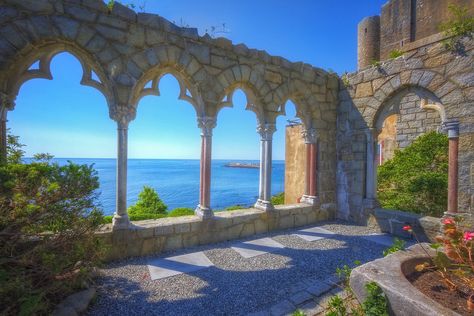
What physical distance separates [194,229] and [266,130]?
214 cm

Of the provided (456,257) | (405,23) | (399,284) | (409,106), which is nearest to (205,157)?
(399,284)

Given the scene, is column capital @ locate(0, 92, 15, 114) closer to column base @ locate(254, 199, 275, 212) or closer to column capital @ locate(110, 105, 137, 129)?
column capital @ locate(110, 105, 137, 129)

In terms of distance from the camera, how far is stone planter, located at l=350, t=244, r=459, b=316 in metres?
1.35

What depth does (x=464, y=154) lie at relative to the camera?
3.45 m

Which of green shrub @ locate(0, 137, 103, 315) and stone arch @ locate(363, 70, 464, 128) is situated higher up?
stone arch @ locate(363, 70, 464, 128)

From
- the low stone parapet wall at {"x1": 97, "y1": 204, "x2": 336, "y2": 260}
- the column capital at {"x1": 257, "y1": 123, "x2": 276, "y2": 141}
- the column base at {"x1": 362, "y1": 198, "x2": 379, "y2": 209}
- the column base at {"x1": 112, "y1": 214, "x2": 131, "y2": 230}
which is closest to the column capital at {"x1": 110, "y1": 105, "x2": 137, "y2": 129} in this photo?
the column base at {"x1": 112, "y1": 214, "x2": 131, "y2": 230}

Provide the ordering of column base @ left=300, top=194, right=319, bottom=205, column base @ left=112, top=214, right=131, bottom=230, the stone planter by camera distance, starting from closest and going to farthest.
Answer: the stone planter → column base @ left=112, top=214, right=131, bottom=230 → column base @ left=300, top=194, right=319, bottom=205

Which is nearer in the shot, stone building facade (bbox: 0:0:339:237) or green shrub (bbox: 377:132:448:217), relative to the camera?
stone building facade (bbox: 0:0:339:237)

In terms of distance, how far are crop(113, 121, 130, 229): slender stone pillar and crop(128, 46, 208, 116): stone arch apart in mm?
405

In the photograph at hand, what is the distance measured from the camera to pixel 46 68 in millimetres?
2977

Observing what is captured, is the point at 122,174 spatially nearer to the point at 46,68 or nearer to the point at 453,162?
the point at 46,68

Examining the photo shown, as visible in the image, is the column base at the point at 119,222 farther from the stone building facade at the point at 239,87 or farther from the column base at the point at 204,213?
the column base at the point at 204,213

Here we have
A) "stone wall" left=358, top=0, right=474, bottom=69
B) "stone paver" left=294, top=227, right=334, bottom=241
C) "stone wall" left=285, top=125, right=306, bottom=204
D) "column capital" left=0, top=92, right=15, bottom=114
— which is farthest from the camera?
"stone wall" left=285, top=125, right=306, bottom=204

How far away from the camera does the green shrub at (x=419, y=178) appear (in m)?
4.97
